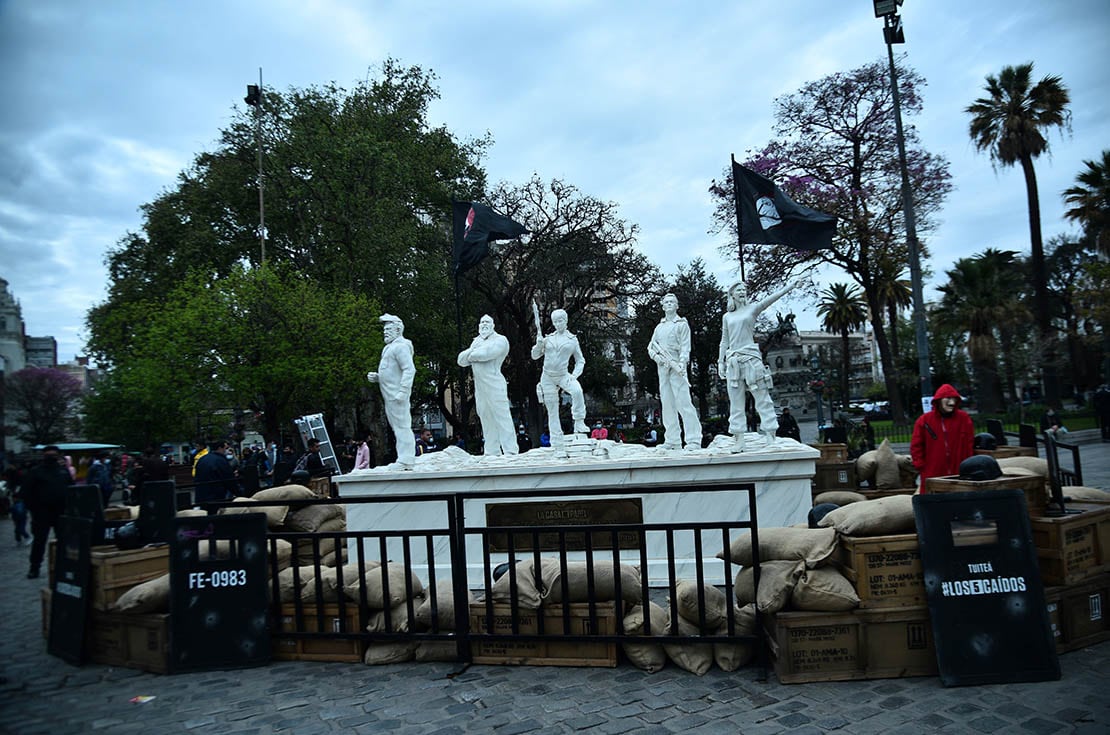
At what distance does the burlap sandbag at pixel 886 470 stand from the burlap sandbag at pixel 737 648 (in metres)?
5.36

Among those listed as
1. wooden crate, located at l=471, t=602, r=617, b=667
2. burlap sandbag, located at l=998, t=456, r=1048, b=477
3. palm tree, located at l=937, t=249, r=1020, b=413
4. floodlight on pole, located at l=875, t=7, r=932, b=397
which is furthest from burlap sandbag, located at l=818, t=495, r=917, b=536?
palm tree, located at l=937, t=249, r=1020, b=413

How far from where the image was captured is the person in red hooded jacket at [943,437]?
6227mm

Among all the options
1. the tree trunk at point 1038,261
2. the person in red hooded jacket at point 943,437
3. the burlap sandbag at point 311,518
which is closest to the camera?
the person in red hooded jacket at point 943,437

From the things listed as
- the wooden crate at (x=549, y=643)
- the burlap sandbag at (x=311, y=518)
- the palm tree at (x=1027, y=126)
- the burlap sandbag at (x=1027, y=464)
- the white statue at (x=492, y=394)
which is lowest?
the wooden crate at (x=549, y=643)

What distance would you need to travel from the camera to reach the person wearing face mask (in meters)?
10.0

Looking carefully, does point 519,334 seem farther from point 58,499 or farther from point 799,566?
point 799,566

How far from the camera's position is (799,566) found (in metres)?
4.67

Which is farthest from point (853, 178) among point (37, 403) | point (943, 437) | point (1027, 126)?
point (37, 403)

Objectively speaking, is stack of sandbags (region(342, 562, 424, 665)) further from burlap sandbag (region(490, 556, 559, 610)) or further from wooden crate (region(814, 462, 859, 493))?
wooden crate (region(814, 462, 859, 493))

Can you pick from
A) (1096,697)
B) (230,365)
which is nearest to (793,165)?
(230,365)

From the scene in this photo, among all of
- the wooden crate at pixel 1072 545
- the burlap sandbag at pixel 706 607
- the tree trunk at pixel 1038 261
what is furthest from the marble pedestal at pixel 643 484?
the tree trunk at pixel 1038 261

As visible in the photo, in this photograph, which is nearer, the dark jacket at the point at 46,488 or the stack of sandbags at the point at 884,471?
the stack of sandbags at the point at 884,471

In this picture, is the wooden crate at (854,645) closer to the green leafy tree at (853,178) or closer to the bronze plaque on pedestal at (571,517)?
the bronze plaque on pedestal at (571,517)

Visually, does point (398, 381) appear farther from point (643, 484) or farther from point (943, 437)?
point (943, 437)
